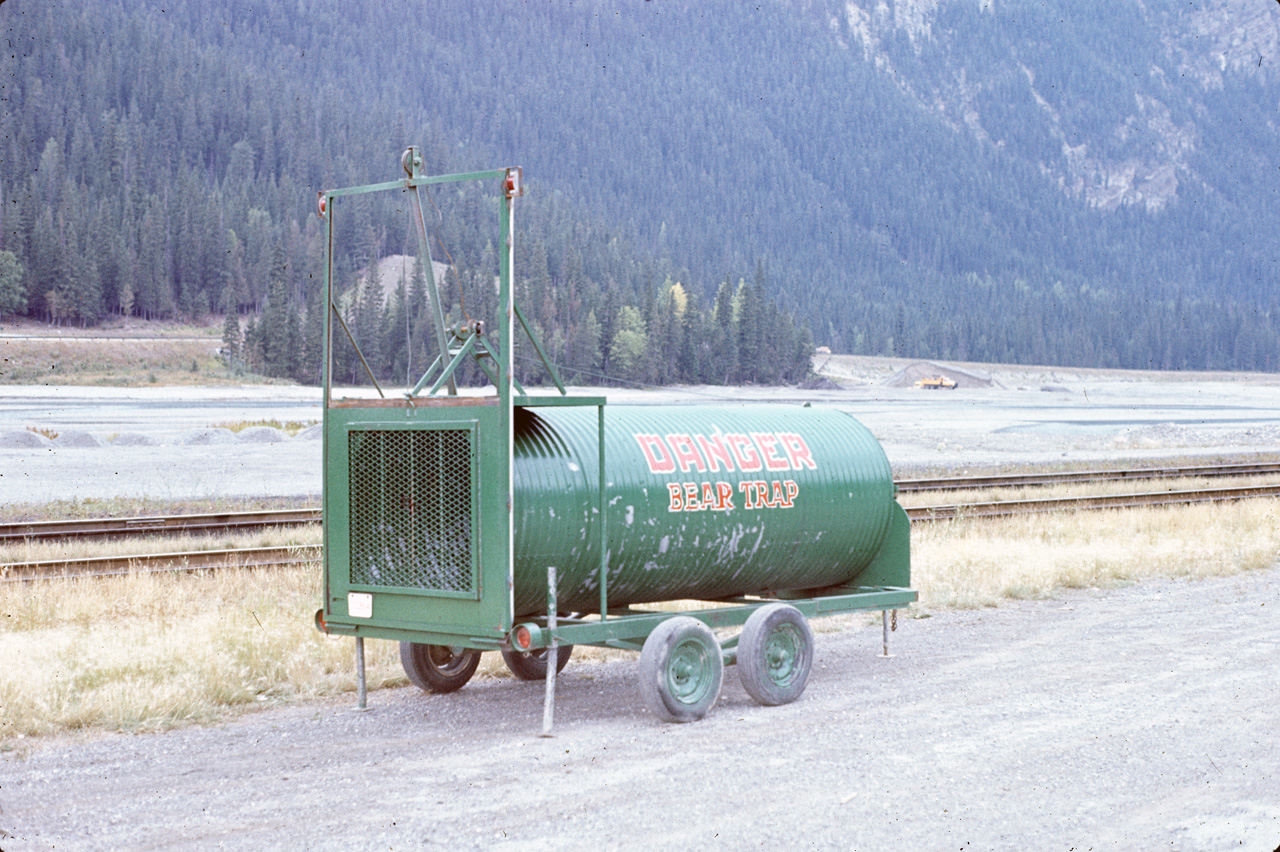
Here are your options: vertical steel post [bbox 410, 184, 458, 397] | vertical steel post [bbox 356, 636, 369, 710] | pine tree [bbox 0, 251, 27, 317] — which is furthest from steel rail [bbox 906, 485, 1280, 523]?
pine tree [bbox 0, 251, 27, 317]

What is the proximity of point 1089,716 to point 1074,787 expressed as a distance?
6.00 feet

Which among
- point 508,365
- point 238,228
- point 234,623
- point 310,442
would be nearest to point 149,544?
point 234,623

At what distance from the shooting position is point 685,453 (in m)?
9.55

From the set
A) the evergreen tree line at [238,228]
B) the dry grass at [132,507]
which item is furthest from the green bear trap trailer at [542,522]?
the evergreen tree line at [238,228]

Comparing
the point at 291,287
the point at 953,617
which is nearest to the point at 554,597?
the point at 953,617

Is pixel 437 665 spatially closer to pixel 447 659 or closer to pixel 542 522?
pixel 447 659

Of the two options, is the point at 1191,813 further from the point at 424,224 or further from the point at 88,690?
the point at 88,690

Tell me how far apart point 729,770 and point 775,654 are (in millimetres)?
2152

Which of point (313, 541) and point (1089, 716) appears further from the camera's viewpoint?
point (313, 541)

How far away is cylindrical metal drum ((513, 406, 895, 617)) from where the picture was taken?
341 inches

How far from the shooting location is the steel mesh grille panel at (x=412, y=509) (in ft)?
27.6

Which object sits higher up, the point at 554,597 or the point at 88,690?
the point at 554,597

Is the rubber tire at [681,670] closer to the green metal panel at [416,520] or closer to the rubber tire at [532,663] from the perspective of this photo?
the green metal panel at [416,520]

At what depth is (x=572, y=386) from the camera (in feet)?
288
